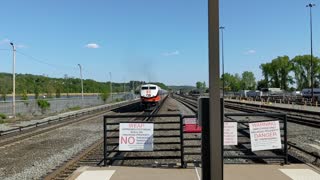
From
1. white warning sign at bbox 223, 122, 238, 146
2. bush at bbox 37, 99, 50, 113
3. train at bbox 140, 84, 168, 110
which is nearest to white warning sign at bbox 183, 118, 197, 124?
white warning sign at bbox 223, 122, 238, 146

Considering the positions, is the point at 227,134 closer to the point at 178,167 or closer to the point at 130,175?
the point at 178,167

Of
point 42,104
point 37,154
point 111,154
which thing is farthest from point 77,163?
point 42,104

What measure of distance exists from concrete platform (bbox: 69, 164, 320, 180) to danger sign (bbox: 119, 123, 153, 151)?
23.9 inches

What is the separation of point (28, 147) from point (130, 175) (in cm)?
1017

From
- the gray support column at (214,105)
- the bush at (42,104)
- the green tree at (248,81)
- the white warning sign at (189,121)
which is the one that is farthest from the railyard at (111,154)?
the green tree at (248,81)

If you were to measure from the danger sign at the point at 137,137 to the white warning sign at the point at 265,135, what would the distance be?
2.63m

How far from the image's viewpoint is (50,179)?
34.3 feet

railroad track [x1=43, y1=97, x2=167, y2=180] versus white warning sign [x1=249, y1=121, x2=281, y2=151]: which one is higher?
white warning sign [x1=249, y1=121, x2=281, y2=151]

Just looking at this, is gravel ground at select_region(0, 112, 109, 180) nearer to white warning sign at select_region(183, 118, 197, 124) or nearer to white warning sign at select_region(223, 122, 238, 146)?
white warning sign at select_region(183, 118, 197, 124)

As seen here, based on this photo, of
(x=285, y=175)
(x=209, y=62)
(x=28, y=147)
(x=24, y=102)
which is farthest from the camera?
(x=24, y=102)

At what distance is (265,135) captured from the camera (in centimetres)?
1093

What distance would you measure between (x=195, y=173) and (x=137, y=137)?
6.35 ft

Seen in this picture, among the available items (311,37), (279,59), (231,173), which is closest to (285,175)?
(231,173)

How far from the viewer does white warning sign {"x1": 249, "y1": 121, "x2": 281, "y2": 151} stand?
35.6ft
